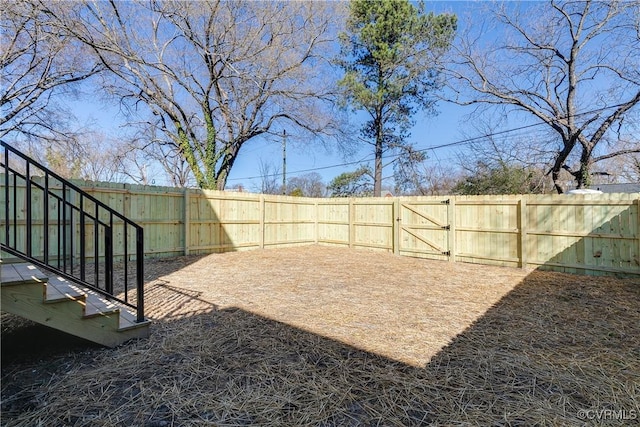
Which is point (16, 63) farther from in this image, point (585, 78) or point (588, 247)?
point (585, 78)

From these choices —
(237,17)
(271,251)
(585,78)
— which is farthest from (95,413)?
(585,78)

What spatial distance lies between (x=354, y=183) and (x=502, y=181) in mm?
7259

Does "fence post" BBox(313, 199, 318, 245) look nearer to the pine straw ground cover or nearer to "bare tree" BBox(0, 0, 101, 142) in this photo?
the pine straw ground cover

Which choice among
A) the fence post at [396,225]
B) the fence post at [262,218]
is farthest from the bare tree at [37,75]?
the fence post at [396,225]

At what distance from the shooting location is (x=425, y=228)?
7777 mm

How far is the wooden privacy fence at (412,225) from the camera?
5.61 metres

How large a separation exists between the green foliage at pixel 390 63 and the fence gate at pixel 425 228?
588 cm

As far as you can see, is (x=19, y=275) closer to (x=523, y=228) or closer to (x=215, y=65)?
(x=523, y=228)

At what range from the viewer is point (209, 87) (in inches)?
464

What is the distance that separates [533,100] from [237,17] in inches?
420

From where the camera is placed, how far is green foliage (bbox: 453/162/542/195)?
40.9ft

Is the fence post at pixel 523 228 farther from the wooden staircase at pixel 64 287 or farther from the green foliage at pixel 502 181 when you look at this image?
the green foliage at pixel 502 181

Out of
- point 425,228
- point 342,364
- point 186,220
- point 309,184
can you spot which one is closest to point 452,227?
point 425,228

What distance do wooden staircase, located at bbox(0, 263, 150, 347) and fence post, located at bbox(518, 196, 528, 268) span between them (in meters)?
6.72
